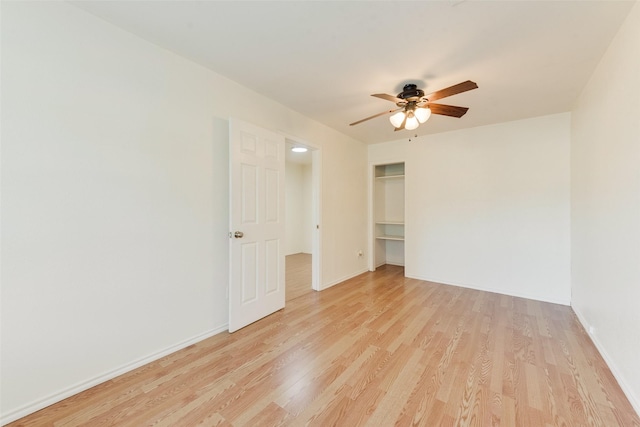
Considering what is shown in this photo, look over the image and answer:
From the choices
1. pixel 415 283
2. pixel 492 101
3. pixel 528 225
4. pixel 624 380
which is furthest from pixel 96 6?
pixel 528 225

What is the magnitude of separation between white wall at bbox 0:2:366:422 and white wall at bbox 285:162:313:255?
Result: 4.41 m

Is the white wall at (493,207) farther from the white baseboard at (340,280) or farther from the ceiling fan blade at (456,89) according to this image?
the ceiling fan blade at (456,89)

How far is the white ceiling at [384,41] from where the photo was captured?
1.62 metres

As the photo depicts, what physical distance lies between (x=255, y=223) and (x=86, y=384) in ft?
5.52

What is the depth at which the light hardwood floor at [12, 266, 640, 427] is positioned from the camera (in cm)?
149

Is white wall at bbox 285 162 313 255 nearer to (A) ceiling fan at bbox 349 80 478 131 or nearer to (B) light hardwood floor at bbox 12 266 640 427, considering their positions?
(B) light hardwood floor at bbox 12 266 640 427

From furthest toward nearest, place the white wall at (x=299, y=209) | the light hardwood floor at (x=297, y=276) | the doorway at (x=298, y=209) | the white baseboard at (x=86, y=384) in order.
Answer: the white wall at (x=299, y=209)
the doorway at (x=298, y=209)
the light hardwood floor at (x=297, y=276)
the white baseboard at (x=86, y=384)

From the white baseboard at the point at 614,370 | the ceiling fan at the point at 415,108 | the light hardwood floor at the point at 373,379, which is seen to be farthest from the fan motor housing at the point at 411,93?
the white baseboard at the point at 614,370

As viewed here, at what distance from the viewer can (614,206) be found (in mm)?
1892

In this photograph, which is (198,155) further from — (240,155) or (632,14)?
(632,14)

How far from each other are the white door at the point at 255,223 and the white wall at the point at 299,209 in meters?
3.91

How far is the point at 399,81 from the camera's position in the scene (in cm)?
249

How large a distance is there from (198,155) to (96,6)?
1.09 m

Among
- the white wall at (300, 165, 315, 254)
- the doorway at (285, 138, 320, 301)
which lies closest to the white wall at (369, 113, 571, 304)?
the doorway at (285, 138, 320, 301)
